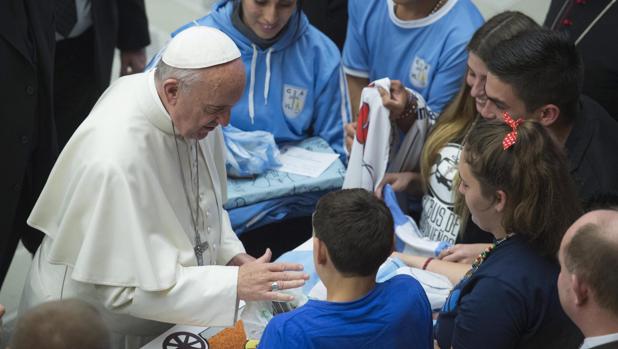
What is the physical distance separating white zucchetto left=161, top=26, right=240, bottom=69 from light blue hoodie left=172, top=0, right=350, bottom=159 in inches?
46.1

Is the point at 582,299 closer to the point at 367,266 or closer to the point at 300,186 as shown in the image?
the point at 367,266

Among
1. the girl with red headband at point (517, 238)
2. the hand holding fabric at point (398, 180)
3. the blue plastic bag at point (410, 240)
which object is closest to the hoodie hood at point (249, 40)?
the hand holding fabric at point (398, 180)

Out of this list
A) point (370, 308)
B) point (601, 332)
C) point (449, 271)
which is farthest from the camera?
point (449, 271)

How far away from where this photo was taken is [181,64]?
2582mm

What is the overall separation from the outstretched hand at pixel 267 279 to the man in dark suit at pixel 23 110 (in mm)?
1316

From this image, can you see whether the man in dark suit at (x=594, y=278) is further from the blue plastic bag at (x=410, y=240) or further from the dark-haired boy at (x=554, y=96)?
the blue plastic bag at (x=410, y=240)

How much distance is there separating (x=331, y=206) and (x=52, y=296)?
3.69 ft

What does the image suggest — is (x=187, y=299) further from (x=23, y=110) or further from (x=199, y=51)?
(x=23, y=110)

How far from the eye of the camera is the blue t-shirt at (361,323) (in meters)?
2.10

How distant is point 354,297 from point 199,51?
98cm

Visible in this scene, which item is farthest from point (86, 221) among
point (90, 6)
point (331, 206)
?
point (90, 6)

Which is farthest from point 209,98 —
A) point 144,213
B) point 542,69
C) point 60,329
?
point 542,69

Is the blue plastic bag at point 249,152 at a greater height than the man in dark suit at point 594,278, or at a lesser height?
lesser

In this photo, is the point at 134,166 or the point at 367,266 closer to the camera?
the point at 367,266
